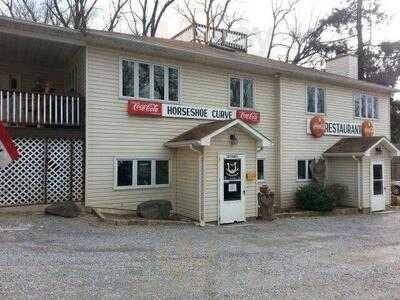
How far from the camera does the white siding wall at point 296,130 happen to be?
57.1 feet

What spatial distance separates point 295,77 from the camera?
58.3 ft

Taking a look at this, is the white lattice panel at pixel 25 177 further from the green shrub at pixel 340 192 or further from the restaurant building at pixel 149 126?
the green shrub at pixel 340 192

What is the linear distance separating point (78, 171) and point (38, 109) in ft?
7.19

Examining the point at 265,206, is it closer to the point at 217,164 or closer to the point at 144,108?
the point at 217,164

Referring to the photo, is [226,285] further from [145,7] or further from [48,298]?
[145,7]

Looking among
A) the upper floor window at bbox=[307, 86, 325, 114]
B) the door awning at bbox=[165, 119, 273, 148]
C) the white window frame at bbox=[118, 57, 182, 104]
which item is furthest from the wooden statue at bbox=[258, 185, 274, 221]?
the upper floor window at bbox=[307, 86, 325, 114]

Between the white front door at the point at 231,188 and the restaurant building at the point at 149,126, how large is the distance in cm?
3

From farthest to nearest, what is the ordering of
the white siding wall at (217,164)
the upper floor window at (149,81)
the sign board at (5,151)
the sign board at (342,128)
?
the sign board at (342,128), the upper floor window at (149,81), the white siding wall at (217,164), the sign board at (5,151)

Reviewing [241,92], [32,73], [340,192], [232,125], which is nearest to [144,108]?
[232,125]

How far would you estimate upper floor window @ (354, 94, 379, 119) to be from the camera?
2019 cm

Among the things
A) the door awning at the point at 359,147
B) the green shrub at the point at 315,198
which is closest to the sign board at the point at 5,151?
the green shrub at the point at 315,198

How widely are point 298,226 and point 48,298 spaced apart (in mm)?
9071

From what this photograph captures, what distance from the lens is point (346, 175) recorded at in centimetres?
1805

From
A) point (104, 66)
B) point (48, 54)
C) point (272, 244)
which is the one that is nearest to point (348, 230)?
point (272, 244)
